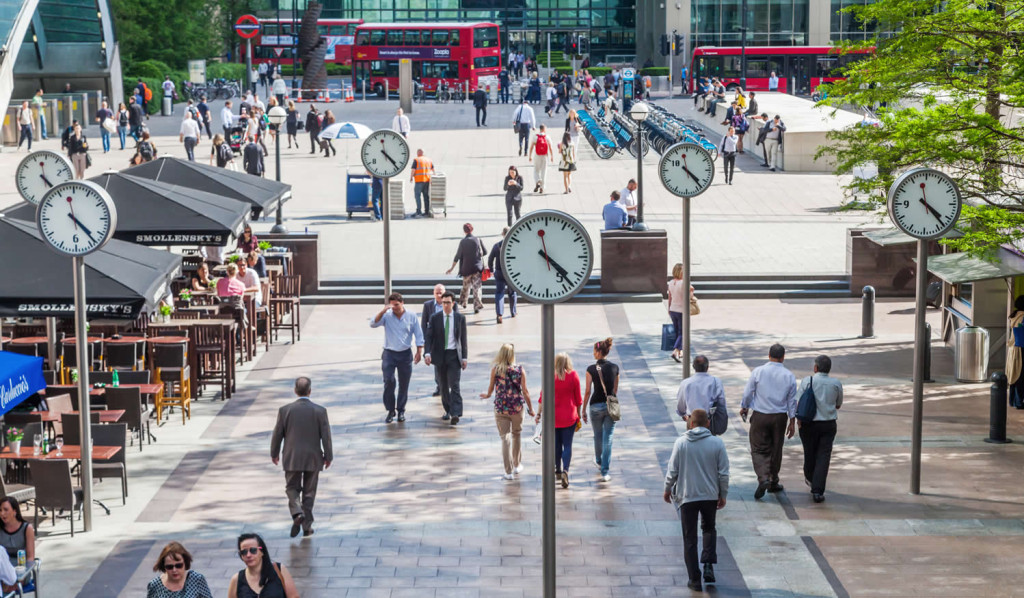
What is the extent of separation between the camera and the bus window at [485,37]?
7081 cm

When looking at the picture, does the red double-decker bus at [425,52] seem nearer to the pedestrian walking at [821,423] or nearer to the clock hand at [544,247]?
the pedestrian walking at [821,423]

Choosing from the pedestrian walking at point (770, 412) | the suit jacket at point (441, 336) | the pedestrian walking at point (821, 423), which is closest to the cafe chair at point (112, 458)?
the suit jacket at point (441, 336)

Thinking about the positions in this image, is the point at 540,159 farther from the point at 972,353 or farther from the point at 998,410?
the point at 998,410

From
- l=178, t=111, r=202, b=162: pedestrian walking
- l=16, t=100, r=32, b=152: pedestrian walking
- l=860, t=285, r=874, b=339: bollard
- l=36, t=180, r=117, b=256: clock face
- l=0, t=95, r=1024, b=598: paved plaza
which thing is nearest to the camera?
l=0, t=95, r=1024, b=598: paved plaza

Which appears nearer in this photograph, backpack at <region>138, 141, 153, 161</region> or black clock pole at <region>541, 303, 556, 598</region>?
black clock pole at <region>541, 303, 556, 598</region>

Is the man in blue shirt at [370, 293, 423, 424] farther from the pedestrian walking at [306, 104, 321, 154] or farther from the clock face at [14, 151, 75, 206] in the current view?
the pedestrian walking at [306, 104, 321, 154]

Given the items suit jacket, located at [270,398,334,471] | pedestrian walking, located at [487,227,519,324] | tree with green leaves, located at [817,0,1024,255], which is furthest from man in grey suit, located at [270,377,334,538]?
pedestrian walking, located at [487,227,519,324]

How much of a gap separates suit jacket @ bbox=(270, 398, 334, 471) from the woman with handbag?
2.79 meters

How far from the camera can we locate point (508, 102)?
67.5 metres

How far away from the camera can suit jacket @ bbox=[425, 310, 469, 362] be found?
53.7 feet

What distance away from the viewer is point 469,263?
73.4 feet

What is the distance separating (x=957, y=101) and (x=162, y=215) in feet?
34.5

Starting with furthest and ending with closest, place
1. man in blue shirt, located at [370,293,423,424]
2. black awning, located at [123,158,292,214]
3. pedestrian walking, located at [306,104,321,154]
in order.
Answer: pedestrian walking, located at [306,104,321,154], black awning, located at [123,158,292,214], man in blue shirt, located at [370,293,423,424]

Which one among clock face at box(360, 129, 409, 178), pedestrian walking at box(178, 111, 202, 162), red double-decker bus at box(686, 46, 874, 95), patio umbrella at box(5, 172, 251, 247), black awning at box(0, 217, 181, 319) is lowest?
black awning at box(0, 217, 181, 319)
